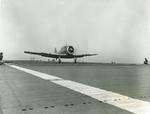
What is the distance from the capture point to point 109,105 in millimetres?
6230

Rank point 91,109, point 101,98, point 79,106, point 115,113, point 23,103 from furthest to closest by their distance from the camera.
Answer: point 101,98, point 23,103, point 79,106, point 91,109, point 115,113

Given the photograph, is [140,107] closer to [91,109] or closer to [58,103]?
[91,109]

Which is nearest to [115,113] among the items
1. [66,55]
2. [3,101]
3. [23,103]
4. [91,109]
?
[91,109]

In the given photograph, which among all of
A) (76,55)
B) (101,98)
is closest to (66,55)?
(76,55)

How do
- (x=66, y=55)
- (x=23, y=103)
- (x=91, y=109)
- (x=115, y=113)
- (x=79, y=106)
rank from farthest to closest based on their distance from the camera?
(x=66, y=55)
(x=23, y=103)
(x=79, y=106)
(x=91, y=109)
(x=115, y=113)

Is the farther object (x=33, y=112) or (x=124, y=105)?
(x=124, y=105)

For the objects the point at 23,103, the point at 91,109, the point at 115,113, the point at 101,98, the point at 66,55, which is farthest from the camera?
the point at 66,55

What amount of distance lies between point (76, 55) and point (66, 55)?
275 cm

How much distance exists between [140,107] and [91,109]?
1.05 meters

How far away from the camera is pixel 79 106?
6.20 meters

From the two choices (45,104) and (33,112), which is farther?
(45,104)

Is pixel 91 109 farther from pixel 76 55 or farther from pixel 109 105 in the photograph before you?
pixel 76 55

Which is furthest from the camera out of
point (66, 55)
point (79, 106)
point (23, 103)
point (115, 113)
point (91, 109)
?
point (66, 55)

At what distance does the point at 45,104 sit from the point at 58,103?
1.07ft
